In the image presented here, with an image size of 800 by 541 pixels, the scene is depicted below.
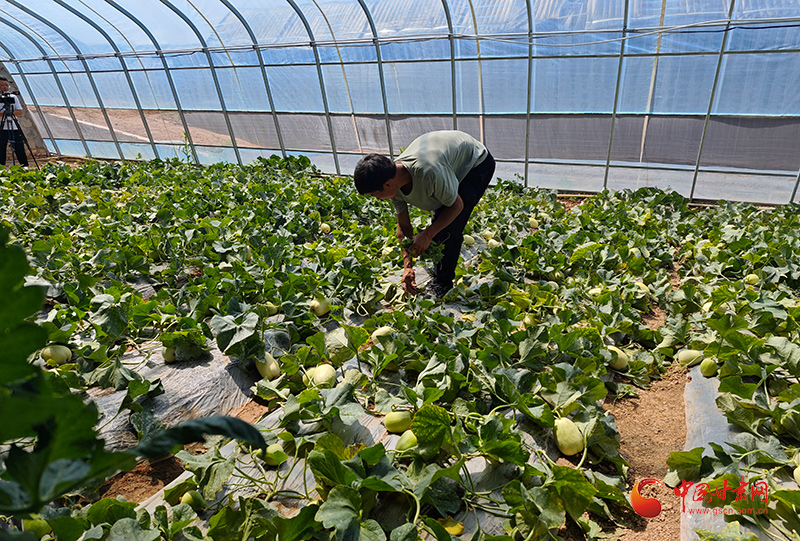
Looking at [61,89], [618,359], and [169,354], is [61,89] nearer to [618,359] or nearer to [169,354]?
[169,354]

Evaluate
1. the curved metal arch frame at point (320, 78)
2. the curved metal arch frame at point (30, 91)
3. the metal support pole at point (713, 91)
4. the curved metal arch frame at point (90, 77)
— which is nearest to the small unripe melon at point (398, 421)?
the metal support pole at point (713, 91)

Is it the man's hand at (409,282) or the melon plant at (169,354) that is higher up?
the melon plant at (169,354)

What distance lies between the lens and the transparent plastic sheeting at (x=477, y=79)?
21.2ft

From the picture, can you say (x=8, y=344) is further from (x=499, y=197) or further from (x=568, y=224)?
(x=499, y=197)

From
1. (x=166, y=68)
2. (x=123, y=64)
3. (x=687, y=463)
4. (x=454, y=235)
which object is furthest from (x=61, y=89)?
(x=687, y=463)

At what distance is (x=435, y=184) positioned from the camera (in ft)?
11.4

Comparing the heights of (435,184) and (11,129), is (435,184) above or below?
above

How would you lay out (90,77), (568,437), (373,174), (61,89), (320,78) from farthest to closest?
(61,89)
(90,77)
(320,78)
(373,174)
(568,437)

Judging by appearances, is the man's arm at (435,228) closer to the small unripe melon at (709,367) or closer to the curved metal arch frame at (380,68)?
the small unripe melon at (709,367)

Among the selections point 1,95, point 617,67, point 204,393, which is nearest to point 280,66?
point 617,67

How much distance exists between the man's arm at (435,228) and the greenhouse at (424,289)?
0.09ft

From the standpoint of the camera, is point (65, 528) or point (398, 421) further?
point (398, 421)

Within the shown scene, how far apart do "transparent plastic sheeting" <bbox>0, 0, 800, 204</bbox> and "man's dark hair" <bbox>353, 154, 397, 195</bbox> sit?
490 cm

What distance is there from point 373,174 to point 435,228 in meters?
0.69
